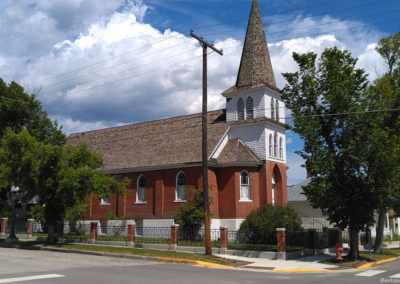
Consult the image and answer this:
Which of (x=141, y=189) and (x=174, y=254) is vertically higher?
(x=141, y=189)

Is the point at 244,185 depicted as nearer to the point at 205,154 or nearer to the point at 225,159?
the point at 225,159

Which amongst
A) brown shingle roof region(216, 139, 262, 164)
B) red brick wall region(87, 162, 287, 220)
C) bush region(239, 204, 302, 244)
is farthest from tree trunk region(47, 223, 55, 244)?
brown shingle roof region(216, 139, 262, 164)

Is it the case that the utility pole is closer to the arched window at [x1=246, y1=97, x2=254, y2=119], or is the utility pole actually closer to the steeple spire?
the arched window at [x1=246, y1=97, x2=254, y2=119]

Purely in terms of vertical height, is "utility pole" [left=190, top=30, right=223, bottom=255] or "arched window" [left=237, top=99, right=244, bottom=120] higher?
"arched window" [left=237, top=99, right=244, bottom=120]

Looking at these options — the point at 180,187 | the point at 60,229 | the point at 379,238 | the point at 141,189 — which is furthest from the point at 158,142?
the point at 379,238

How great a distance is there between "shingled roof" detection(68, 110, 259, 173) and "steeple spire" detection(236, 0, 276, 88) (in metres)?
4.14

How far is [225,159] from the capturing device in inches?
1193

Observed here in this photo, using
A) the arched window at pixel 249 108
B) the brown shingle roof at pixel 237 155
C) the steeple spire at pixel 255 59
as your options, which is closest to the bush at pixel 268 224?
the brown shingle roof at pixel 237 155

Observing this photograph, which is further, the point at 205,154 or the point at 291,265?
the point at 205,154

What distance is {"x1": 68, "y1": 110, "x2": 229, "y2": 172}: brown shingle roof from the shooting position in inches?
1256

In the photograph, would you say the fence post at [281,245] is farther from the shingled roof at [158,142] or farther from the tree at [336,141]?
the shingled roof at [158,142]

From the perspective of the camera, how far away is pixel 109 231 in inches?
1286

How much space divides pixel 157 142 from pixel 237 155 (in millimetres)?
8407

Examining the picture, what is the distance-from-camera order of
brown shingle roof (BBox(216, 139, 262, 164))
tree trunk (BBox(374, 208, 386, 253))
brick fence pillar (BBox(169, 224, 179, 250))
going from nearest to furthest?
brick fence pillar (BBox(169, 224, 179, 250)) → tree trunk (BBox(374, 208, 386, 253)) → brown shingle roof (BBox(216, 139, 262, 164))
